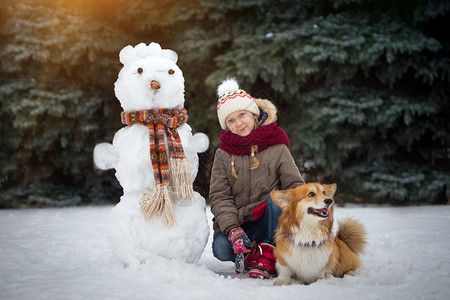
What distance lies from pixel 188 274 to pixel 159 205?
0.48 metres

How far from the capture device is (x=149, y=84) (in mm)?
2594

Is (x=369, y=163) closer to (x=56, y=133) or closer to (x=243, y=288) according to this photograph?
(x=243, y=288)

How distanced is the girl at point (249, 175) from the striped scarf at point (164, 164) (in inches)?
12.8

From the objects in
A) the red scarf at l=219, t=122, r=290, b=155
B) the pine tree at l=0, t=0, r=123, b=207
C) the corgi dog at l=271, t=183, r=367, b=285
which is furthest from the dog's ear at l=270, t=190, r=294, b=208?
the pine tree at l=0, t=0, r=123, b=207

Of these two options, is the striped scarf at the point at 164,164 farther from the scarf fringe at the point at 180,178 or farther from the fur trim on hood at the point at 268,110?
the fur trim on hood at the point at 268,110

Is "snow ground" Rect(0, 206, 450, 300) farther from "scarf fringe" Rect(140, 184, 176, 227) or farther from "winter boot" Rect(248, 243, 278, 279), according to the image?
"scarf fringe" Rect(140, 184, 176, 227)

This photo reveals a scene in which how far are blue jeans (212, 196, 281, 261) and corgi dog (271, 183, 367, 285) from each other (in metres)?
0.19

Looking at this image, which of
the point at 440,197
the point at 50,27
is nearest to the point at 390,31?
the point at 440,197

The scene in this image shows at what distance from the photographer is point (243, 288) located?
7.16 ft

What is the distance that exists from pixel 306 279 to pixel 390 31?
179 inches

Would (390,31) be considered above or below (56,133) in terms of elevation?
above

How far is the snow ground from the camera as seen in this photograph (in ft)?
6.75

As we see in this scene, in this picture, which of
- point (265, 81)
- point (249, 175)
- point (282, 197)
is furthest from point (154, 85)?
point (265, 81)

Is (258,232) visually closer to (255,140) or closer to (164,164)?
(255,140)
